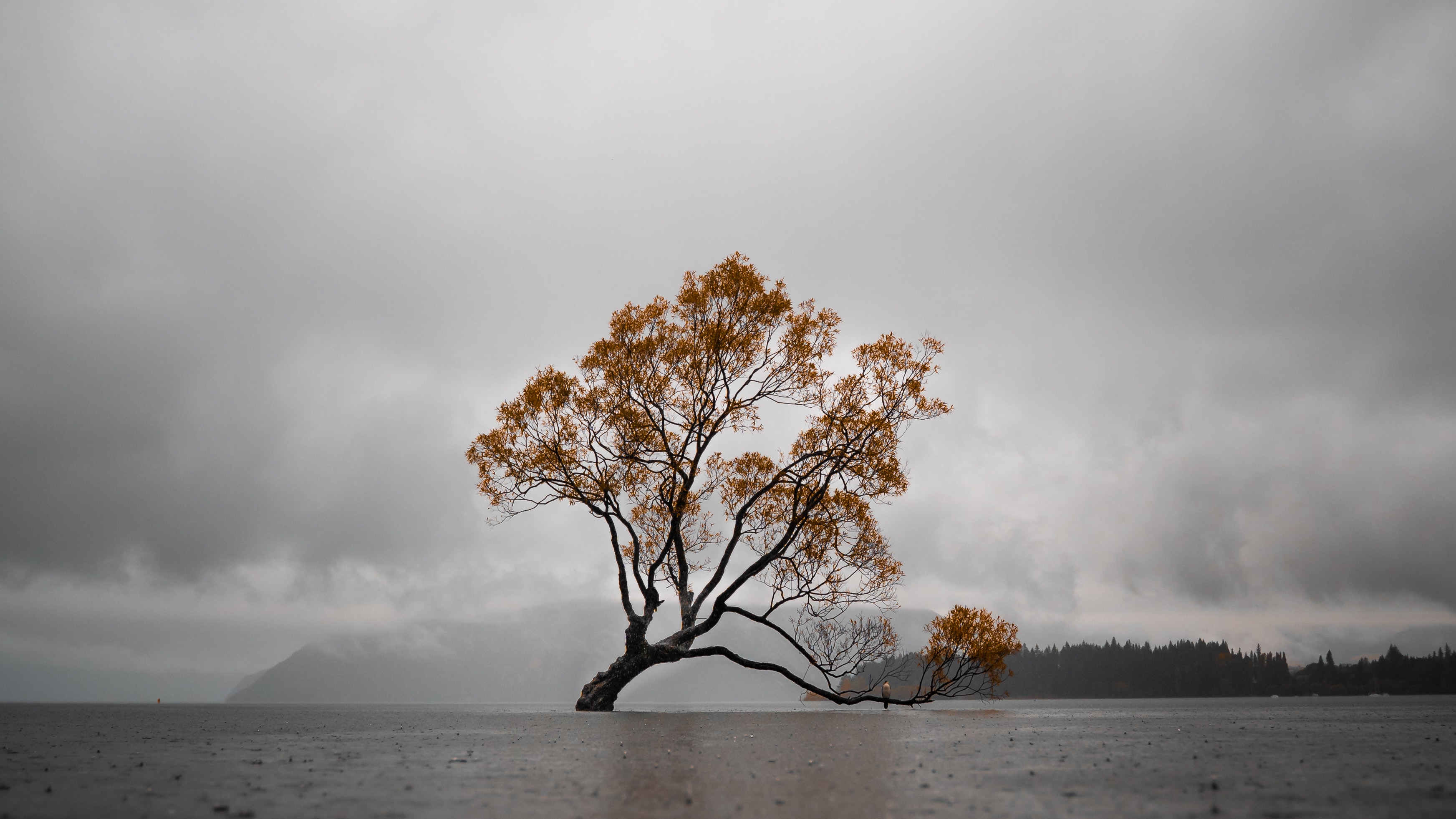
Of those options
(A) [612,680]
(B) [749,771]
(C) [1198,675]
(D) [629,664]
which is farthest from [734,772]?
(C) [1198,675]

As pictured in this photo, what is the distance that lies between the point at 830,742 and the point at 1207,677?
202342mm

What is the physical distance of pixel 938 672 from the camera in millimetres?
27281

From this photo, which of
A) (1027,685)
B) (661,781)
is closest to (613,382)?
(661,781)

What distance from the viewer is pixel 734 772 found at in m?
9.46

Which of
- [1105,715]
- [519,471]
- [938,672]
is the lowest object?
[1105,715]

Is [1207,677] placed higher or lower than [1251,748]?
lower

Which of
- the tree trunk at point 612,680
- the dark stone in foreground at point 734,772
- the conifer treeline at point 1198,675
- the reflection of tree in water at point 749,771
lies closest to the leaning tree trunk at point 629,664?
the tree trunk at point 612,680

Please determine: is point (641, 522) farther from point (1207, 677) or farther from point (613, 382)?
point (1207, 677)

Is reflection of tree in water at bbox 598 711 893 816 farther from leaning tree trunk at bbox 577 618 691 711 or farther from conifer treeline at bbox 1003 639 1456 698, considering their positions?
conifer treeline at bbox 1003 639 1456 698

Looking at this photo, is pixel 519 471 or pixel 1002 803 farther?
pixel 519 471

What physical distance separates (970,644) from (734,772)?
1955 cm

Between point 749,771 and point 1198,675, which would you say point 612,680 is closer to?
point 749,771

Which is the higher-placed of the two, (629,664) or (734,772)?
(734,772)

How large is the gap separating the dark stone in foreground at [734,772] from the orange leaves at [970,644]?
689cm
